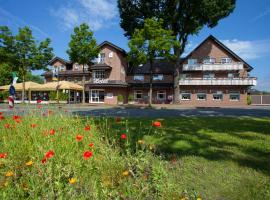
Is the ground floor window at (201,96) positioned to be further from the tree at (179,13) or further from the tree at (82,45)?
the tree at (82,45)

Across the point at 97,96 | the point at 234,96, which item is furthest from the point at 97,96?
the point at 234,96

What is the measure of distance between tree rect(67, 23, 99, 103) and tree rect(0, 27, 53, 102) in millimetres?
6400

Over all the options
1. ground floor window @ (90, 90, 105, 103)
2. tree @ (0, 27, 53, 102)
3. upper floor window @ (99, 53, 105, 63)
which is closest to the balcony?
upper floor window @ (99, 53, 105, 63)

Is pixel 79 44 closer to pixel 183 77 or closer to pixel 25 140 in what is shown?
pixel 183 77

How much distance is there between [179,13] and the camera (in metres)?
32.9

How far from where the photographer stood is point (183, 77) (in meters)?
40.8

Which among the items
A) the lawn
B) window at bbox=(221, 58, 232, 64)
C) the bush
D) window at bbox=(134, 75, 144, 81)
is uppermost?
window at bbox=(221, 58, 232, 64)

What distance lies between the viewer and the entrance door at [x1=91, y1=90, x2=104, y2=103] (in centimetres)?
4078

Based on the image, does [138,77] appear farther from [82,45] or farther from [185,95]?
[82,45]

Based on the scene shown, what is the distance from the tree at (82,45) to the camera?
31.5m

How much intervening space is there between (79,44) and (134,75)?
13.5 meters

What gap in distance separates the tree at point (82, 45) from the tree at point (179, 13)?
20.3 feet

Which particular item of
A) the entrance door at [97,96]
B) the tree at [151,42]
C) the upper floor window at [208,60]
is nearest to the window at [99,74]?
the entrance door at [97,96]

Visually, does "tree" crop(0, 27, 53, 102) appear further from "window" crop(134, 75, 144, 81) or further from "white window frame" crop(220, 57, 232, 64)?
"white window frame" crop(220, 57, 232, 64)
